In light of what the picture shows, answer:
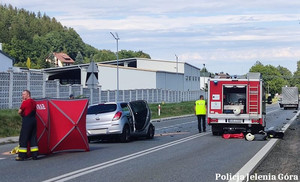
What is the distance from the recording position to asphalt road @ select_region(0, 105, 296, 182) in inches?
461

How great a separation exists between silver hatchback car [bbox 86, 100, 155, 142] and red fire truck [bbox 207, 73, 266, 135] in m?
3.56

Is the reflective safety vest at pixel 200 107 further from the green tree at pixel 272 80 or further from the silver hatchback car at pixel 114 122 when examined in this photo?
the green tree at pixel 272 80

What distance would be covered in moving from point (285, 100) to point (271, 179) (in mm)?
65168

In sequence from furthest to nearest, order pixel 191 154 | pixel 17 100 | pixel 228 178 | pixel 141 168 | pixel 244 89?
pixel 17 100 → pixel 244 89 → pixel 191 154 → pixel 141 168 → pixel 228 178

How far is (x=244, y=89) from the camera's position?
80.5 ft

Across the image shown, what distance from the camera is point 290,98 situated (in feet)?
246

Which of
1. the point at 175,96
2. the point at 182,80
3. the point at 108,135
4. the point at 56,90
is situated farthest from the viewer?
the point at 182,80

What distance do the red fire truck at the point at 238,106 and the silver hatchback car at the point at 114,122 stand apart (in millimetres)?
3562

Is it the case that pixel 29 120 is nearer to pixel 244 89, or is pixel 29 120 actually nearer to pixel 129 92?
pixel 244 89

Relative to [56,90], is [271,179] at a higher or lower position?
lower

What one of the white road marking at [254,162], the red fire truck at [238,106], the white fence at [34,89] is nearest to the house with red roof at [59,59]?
the white fence at [34,89]

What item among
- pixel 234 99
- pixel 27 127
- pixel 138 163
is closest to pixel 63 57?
pixel 234 99

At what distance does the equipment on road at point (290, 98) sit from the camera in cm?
7456

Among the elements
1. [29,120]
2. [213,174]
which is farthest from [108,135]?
[213,174]
